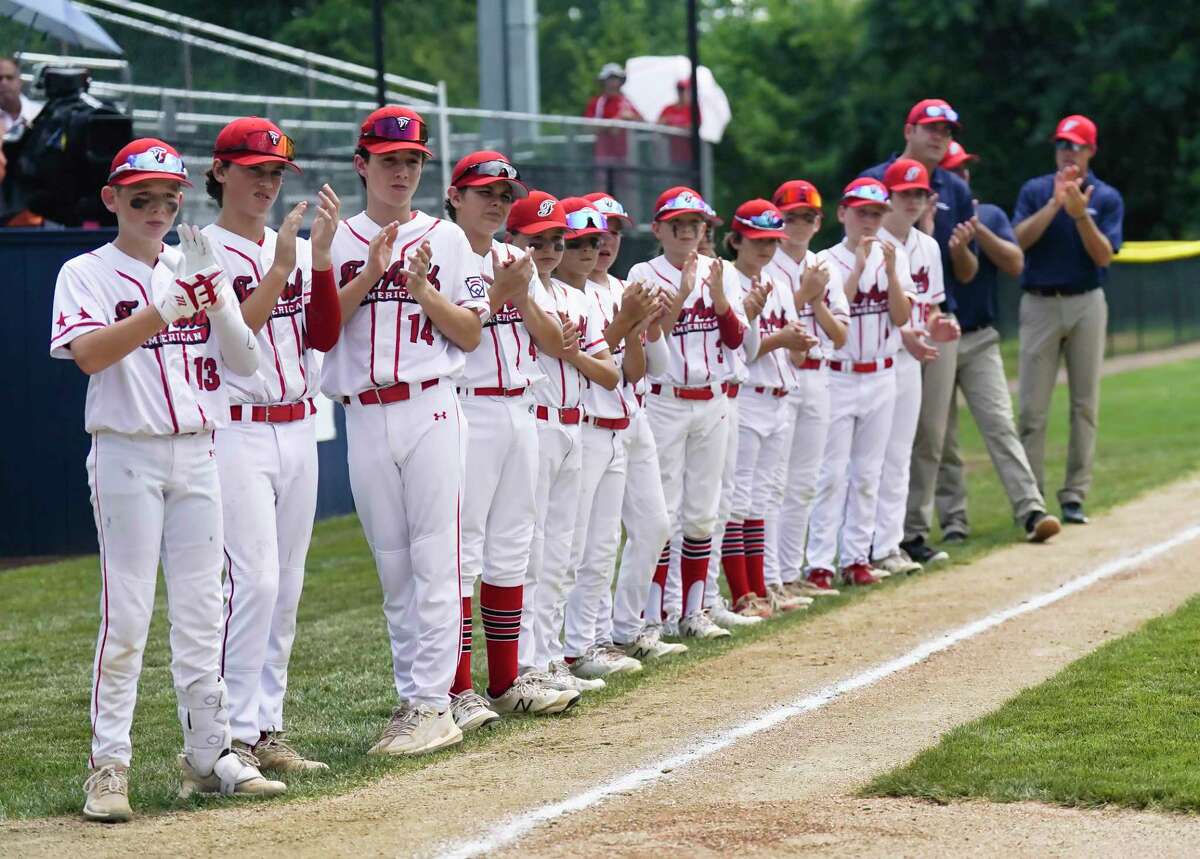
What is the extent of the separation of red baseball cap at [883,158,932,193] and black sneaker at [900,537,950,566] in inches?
82.9

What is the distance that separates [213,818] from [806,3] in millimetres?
48638

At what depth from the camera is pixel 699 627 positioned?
853 cm

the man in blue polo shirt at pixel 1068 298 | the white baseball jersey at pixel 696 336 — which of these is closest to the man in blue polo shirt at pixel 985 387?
the man in blue polo shirt at pixel 1068 298

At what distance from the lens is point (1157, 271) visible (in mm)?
32812

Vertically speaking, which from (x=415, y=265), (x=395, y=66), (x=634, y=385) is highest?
(x=395, y=66)

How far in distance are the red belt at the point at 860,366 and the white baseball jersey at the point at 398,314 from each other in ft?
13.3

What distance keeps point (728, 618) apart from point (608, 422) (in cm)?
167

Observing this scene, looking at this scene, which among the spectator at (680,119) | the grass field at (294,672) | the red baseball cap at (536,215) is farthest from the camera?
the spectator at (680,119)

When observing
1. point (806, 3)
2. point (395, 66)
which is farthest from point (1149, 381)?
point (806, 3)

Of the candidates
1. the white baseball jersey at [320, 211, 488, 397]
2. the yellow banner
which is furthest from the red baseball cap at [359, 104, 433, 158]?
the yellow banner

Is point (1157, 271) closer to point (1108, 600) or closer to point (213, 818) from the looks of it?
point (1108, 600)

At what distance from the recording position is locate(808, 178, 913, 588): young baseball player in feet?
32.6

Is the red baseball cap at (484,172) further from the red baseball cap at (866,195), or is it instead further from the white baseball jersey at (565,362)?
the red baseball cap at (866,195)

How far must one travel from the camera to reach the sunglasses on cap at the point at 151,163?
5.46m
